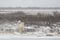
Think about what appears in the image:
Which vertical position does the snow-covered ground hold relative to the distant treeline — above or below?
below

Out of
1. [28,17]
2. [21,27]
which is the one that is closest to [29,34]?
[21,27]

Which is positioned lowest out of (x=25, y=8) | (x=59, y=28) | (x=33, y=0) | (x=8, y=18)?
(x=59, y=28)

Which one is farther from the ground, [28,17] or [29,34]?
[28,17]

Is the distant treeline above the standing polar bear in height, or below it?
above

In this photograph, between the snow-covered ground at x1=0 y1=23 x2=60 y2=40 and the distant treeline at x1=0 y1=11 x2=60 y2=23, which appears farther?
the distant treeline at x1=0 y1=11 x2=60 y2=23

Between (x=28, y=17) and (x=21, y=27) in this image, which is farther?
(x=28, y=17)

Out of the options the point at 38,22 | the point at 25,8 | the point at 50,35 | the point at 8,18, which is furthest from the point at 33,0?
the point at 50,35

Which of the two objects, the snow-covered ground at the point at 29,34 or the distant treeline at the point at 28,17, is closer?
the snow-covered ground at the point at 29,34

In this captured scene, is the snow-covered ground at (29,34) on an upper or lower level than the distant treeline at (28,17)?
lower

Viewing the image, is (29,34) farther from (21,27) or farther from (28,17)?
(28,17)

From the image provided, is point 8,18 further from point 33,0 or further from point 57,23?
point 57,23

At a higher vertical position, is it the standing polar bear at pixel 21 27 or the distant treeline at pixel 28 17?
the distant treeline at pixel 28 17
